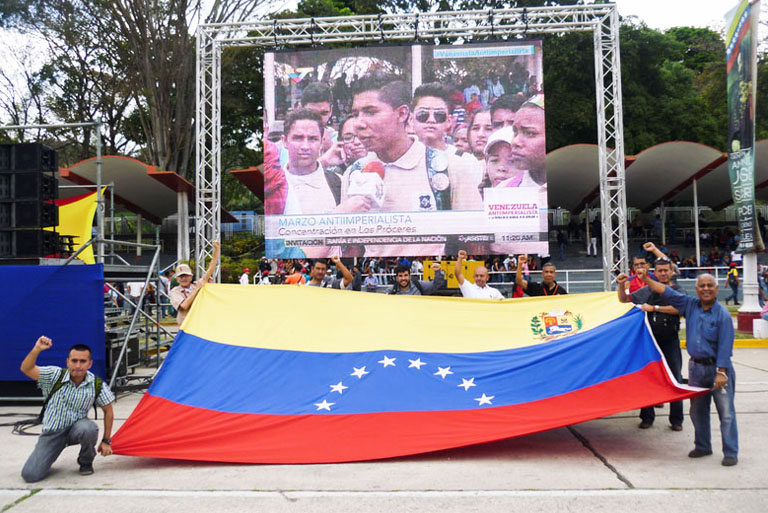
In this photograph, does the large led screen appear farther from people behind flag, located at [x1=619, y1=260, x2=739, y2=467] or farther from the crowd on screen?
people behind flag, located at [x1=619, y1=260, x2=739, y2=467]

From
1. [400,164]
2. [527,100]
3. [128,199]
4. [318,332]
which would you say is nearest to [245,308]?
[318,332]

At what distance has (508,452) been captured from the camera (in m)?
5.56

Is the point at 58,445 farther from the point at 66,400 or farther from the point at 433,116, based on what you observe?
the point at 433,116

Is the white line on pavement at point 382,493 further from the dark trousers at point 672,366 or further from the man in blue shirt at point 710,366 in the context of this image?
the dark trousers at point 672,366

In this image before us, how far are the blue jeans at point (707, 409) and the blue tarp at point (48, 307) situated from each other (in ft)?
21.3

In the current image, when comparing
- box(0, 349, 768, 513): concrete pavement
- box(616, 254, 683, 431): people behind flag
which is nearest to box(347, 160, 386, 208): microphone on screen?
box(616, 254, 683, 431): people behind flag

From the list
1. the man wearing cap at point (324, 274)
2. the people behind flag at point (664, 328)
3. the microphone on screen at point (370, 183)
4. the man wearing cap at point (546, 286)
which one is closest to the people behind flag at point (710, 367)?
the people behind flag at point (664, 328)

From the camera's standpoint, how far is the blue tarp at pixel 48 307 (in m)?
7.86

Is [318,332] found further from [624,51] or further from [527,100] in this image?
[624,51]

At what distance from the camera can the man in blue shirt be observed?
5.16 meters

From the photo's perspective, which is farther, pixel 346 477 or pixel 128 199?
pixel 128 199

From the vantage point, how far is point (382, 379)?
5.84m

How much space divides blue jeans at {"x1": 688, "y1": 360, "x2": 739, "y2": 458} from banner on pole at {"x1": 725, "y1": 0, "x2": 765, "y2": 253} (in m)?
8.57

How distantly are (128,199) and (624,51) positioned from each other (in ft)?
87.4
